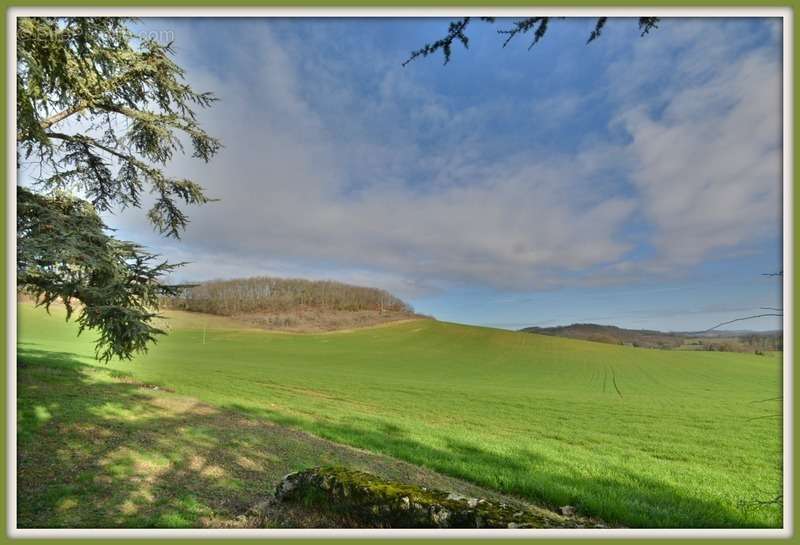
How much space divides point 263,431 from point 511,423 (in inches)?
376

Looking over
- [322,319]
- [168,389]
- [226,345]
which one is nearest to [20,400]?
[168,389]

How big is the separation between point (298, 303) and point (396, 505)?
163 ft

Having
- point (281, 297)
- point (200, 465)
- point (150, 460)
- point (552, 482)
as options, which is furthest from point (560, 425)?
point (281, 297)

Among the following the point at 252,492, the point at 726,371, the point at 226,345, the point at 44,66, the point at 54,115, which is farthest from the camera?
the point at 226,345

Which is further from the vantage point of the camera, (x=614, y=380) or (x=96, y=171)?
(x=614, y=380)

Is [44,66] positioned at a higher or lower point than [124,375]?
higher

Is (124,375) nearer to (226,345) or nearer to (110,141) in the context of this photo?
(110,141)

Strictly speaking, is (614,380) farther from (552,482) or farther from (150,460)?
(150,460)

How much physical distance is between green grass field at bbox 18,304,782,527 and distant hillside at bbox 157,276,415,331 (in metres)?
3.69

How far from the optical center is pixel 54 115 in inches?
288

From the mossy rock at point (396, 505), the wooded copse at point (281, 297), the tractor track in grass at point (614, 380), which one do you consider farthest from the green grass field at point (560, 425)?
the wooded copse at point (281, 297)

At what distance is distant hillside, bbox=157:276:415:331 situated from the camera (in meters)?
34.5

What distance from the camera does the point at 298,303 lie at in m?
51.5

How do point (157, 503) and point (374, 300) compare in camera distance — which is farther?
point (374, 300)
